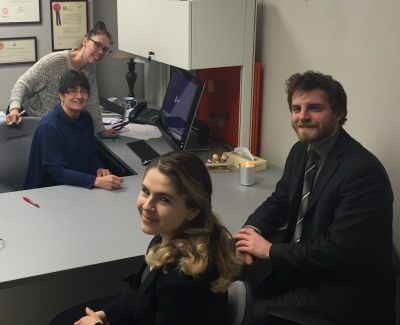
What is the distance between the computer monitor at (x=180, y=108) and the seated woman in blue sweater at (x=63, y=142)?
47 cm

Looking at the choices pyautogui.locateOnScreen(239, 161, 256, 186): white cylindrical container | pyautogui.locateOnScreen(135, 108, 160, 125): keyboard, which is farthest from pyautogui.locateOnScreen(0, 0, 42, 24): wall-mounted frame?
pyautogui.locateOnScreen(239, 161, 256, 186): white cylindrical container

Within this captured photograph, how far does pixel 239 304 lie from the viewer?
145cm

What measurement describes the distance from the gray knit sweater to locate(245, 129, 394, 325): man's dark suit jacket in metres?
1.68

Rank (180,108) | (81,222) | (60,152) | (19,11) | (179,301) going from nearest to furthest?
(179,301) < (81,222) < (60,152) < (180,108) < (19,11)

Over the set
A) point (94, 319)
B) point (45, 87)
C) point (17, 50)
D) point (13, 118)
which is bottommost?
point (94, 319)

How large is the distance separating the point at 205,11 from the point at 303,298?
1.42m

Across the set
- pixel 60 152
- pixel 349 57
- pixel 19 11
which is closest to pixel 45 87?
pixel 60 152

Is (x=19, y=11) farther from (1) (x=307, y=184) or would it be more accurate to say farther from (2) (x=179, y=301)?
(2) (x=179, y=301)

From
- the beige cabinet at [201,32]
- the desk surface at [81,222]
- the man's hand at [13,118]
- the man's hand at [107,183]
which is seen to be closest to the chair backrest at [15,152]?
the man's hand at [13,118]

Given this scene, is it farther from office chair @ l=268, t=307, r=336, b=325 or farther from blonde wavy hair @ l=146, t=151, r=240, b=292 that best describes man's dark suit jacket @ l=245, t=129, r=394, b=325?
blonde wavy hair @ l=146, t=151, r=240, b=292

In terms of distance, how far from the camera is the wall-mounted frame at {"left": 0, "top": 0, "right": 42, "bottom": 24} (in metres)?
3.65

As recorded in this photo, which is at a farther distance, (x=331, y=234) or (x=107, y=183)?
(x=107, y=183)

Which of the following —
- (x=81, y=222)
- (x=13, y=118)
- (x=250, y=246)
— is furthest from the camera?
(x=13, y=118)

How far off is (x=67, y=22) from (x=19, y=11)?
333mm
